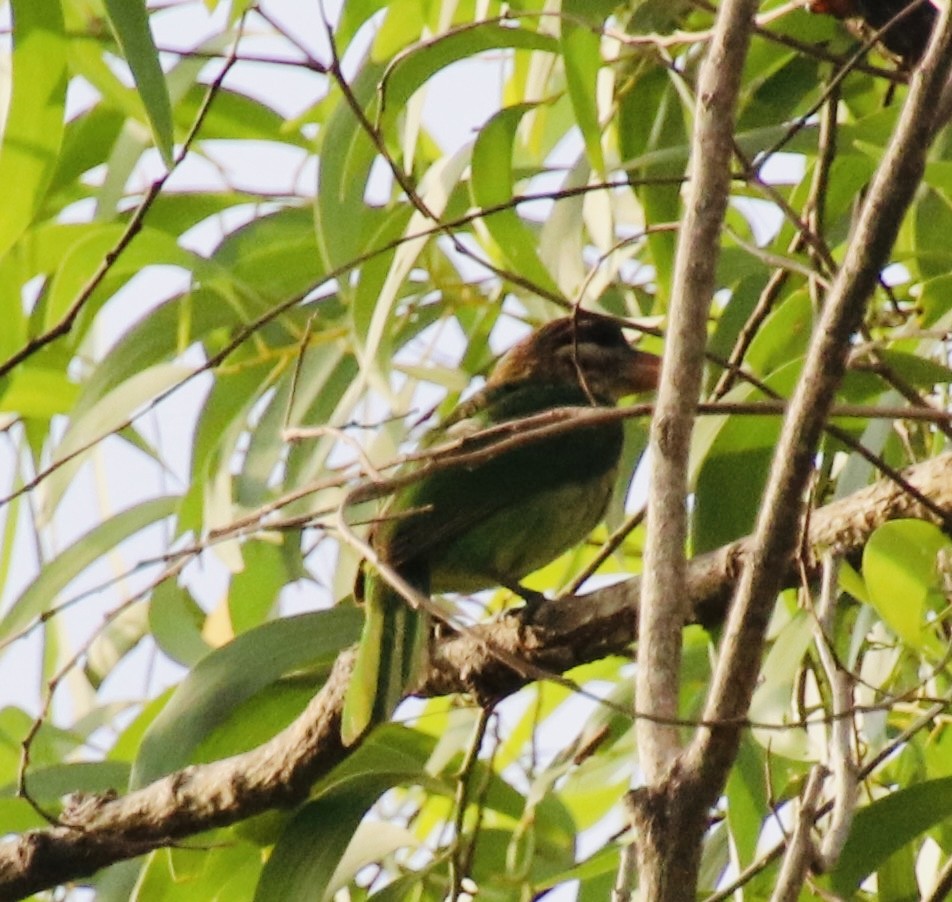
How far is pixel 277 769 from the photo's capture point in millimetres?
2139

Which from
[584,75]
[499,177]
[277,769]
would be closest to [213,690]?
[277,769]

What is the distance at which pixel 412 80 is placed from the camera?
2.42m

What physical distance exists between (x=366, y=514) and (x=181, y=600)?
0.32m

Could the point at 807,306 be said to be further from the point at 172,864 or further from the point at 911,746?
the point at 172,864

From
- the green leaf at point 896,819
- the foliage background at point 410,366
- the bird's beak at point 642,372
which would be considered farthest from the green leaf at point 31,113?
the green leaf at point 896,819

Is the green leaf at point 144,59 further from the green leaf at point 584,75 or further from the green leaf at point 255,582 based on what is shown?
the green leaf at point 255,582

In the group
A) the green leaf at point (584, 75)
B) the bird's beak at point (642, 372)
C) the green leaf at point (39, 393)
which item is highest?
the bird's beak at point (642, 372)

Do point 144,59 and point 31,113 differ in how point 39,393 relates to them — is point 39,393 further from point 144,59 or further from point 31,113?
point 144,59

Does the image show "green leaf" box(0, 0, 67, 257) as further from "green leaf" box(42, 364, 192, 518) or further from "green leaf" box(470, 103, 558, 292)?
"green leaf" box(470, 103, 558, 292)

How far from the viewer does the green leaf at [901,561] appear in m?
1.72

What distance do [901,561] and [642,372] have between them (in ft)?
4.85

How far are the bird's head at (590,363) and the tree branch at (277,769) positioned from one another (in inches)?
38.9

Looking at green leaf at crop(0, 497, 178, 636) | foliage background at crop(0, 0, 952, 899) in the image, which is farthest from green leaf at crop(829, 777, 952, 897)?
green leaf at crop(0, 497, 178, 636)

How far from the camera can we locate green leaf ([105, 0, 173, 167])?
1.97 metres
